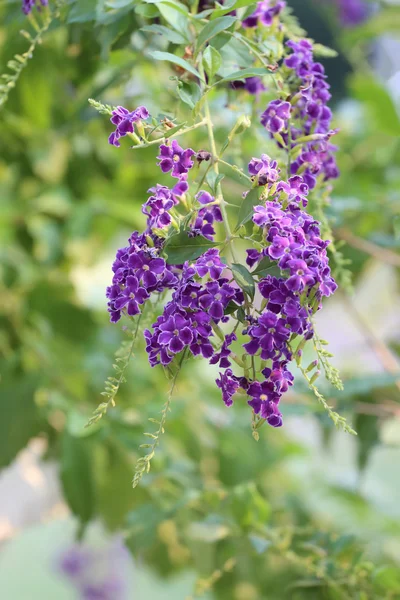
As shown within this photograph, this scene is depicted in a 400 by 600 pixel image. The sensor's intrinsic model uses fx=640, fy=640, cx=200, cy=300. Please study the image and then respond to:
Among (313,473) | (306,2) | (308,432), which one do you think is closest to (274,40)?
(313,473)

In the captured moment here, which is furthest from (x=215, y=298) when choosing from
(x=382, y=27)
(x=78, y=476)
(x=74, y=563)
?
(x=74, y=563)

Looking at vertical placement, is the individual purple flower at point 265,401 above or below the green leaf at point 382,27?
above

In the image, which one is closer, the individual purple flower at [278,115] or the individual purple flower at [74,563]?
the individual purple flower at [278,115]

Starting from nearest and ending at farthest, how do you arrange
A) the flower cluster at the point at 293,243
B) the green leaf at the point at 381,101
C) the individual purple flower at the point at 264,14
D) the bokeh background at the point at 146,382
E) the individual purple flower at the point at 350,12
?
the flower cluster at the point at 293,243 < the individual purple flower at the point at 264,14 < the bokeh background at the point at 146,382 < the green leaf at the point at 381,101 < the individual purple flower at the point at 350,12

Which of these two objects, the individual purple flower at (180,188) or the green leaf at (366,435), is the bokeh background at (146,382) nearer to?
the green leaf at (366,435)

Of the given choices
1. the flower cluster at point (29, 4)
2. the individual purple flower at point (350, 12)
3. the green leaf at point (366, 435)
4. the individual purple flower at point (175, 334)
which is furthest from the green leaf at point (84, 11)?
the individual purple flower at point (350, 12)

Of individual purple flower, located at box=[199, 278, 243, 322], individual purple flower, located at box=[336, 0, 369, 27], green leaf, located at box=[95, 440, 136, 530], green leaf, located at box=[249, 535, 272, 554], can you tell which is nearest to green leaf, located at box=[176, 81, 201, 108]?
individual purple flower, located at box=[199, 278, 243, 322]

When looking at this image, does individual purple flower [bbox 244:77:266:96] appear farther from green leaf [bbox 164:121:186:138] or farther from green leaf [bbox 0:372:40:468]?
green leaf [bbox 0:372:40:468]
